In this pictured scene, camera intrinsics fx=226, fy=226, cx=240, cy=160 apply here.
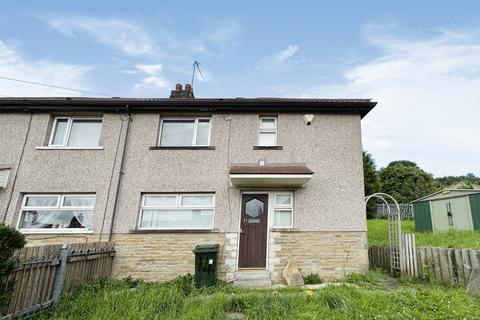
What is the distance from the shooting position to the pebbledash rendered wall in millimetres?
6855

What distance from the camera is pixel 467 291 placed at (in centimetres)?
471

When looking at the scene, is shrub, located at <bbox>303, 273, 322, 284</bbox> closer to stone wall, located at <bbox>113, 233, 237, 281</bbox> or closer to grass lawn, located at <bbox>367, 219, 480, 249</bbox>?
stone wall, located at <bbox>113, 233, 237, 281</bbox>

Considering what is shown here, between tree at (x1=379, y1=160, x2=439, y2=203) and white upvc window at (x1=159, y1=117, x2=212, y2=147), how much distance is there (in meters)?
36.0

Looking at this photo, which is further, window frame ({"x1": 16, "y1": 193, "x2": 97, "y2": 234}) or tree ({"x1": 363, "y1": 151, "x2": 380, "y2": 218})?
tree ({"x1": 363, "y1": 151, "x2": 380, "y2": 218})

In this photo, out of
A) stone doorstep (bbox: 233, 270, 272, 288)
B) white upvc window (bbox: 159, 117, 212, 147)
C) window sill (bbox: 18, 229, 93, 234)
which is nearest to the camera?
stone doorstep (bbox: 233, 270, 272, 288)

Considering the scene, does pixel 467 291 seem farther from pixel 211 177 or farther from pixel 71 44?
pixel 71 44

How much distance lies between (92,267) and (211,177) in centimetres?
397

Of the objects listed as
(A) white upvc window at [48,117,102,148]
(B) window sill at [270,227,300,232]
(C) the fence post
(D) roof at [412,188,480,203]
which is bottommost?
(C) the fence post

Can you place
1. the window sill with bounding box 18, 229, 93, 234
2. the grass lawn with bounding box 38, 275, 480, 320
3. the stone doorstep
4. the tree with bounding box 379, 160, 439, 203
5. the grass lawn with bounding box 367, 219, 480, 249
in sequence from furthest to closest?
the tree with bounding box 379, 160, 439, 203 → the grass lawn with bounding box 367, 219, 480, 249 → the window sill with bounding box 18, 229, 93, 234 → the stone doorstep → the grass lawn with bounding box 38, 275, 480, 320

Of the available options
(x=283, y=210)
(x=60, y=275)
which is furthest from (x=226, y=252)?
(x=60, y=275)

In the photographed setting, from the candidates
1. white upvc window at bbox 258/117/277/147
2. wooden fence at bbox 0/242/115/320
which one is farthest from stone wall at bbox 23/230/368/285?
white upvc window at bbox 258/117/277/147

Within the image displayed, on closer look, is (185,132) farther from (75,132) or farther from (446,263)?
(446,263)

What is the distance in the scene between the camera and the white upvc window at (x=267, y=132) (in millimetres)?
8047

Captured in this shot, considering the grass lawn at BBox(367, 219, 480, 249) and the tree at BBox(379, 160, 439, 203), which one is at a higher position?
the tree at BBox(379, 160, 439, 203)
